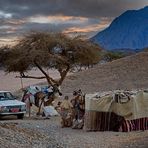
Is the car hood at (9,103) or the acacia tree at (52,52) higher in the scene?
the acacia tree at (52,52)

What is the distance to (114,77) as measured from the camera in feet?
186

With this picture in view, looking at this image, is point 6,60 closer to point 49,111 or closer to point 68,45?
point 68,45

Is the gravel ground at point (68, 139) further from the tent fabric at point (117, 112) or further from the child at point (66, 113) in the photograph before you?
the child at point (66, 113)

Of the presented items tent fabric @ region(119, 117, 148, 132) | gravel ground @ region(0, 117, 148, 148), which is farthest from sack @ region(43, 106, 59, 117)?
tent fabric @ region(119, 117, 148, 132)

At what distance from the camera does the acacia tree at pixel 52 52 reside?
3609 cm

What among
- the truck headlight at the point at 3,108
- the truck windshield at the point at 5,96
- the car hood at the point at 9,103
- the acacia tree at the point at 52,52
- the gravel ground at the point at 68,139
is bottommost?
the gravel ground at the point at 68,139

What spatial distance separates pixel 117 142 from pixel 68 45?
783 inches

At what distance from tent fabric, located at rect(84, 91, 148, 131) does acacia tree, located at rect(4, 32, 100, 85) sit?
50.9ft

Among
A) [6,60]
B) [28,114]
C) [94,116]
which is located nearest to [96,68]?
[6,60]

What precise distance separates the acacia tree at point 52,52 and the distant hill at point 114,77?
1266cm

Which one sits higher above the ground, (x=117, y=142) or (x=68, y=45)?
(x=68, y=45)

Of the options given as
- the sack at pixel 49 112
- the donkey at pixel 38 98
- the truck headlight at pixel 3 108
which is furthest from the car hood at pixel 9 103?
the donkey at pixel 38 98

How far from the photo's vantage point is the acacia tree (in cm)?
3609

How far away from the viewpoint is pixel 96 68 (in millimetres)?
65062
